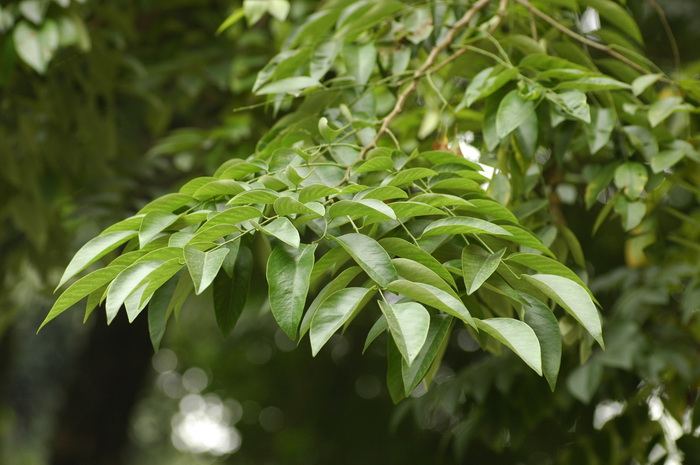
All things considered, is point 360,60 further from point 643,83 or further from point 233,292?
point 233,292

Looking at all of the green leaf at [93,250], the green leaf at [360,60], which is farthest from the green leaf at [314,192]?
the green leaf at [360,60]

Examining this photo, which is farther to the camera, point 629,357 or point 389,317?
point 629,357

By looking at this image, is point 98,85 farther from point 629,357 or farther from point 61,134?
point 629,357

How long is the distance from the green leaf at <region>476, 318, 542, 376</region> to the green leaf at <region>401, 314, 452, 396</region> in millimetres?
65

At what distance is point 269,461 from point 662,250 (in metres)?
4.03

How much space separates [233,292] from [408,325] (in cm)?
32

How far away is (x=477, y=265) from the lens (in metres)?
0.86

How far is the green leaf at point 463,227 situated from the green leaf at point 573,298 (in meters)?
0.07

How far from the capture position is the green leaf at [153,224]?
34.7 inches

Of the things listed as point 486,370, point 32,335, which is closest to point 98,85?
point 486,370

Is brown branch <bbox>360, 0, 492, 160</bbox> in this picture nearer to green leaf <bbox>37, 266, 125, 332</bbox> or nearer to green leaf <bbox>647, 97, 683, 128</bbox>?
green leaf <bbox>647, 97, 683, 128</bbox>

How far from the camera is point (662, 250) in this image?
1625mm

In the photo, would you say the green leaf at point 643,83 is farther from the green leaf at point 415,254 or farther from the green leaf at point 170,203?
the green leaf at point 170,203

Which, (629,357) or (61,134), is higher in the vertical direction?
(61,134)
